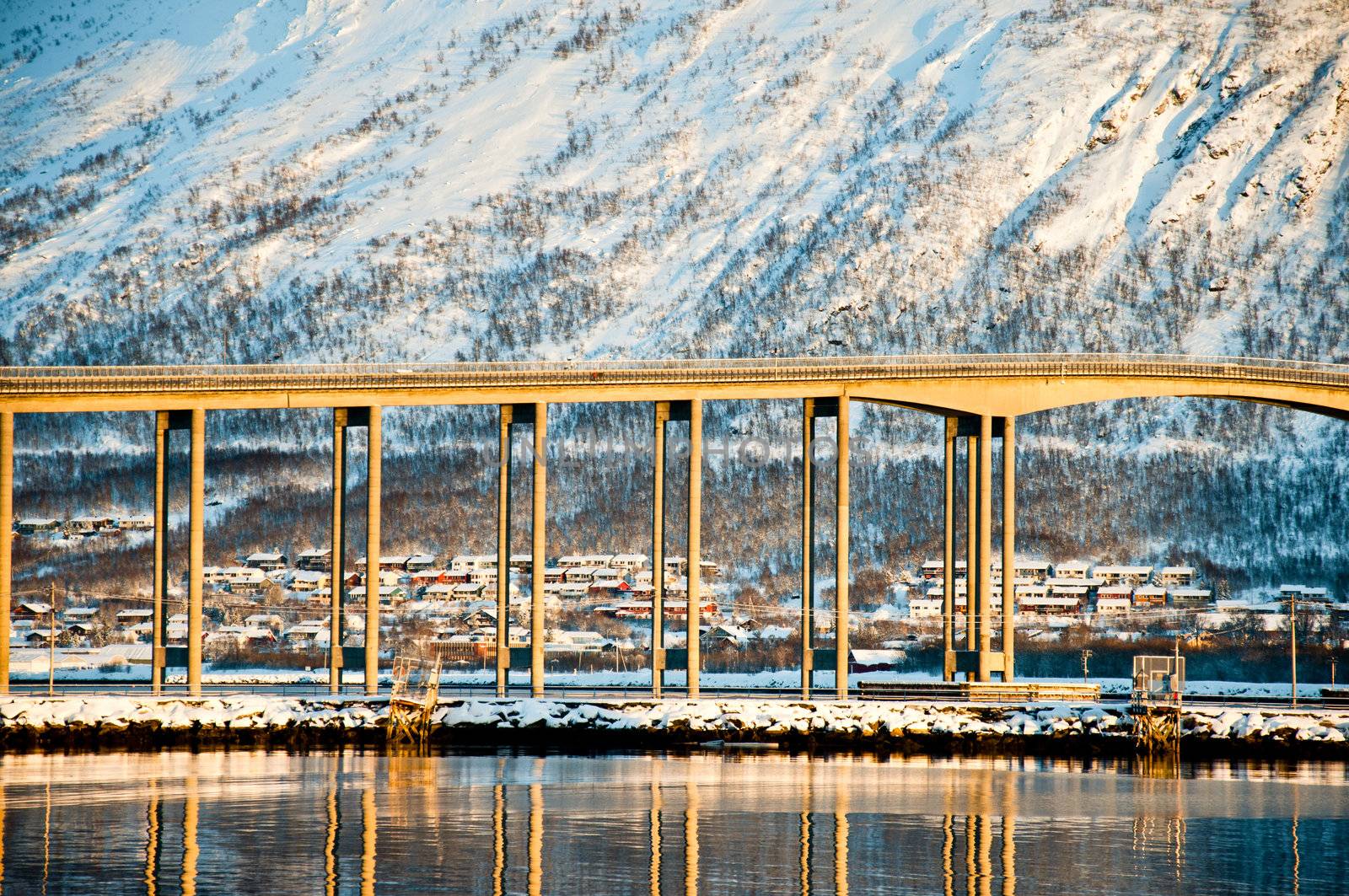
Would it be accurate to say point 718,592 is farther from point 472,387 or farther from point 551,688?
point 472,387

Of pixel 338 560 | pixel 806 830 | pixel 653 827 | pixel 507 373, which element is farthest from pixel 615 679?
pixel 806 830

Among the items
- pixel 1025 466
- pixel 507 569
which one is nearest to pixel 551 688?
pixel 507 569

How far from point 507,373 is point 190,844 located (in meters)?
34.1

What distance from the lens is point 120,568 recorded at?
161 metres

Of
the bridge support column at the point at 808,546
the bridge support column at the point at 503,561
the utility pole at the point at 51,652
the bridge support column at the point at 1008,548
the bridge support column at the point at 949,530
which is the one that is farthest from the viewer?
the bridge support column at the point at 949,530

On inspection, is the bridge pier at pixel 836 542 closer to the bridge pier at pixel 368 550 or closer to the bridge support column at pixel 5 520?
the bridge pier at pixel 368 550

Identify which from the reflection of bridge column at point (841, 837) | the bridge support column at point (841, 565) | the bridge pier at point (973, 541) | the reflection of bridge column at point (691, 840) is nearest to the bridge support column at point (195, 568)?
the bridge support column at point (841, 565)

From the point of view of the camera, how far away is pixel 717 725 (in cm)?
6581

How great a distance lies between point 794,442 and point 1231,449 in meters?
42.6

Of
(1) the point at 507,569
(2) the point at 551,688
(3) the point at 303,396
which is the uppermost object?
(3) the point at 303,396

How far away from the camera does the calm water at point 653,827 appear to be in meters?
35.5

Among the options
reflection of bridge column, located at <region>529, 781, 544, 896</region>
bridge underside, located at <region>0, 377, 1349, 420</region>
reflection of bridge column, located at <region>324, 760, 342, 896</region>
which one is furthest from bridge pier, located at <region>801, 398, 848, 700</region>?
reflection of bridge column, located at <region>324, 760, 342, 896</region>

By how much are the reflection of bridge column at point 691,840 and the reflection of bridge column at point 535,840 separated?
2.79 m

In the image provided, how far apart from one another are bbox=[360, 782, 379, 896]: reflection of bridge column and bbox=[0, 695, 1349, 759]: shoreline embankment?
15849mm
